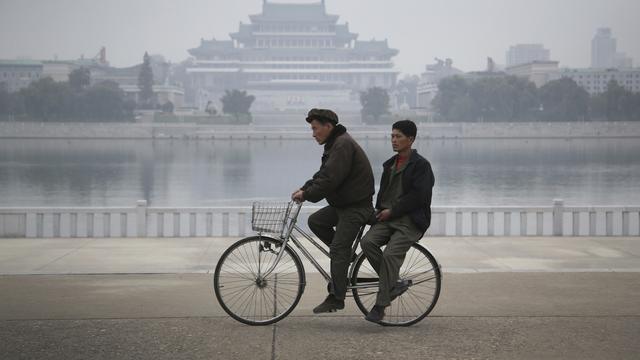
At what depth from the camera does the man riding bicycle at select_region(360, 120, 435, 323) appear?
203 inches

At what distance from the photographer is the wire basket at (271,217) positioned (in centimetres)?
522

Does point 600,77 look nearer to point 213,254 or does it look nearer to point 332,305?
point 213,254

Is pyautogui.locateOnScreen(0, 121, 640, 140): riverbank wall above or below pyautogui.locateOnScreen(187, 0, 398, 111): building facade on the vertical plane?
below

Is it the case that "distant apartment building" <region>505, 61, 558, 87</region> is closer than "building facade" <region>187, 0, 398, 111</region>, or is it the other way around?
"distant apartment building" <region>505, 61, 558, 87</region>

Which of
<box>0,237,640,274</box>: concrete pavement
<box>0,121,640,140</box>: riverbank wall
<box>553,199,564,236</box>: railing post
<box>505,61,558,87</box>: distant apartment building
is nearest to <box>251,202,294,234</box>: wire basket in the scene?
<box>0,237,640,274</box>: concrete pavement

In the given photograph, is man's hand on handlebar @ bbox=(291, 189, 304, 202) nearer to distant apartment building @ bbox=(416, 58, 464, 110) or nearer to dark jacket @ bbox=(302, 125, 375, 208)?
dark jacket @ bbox=(302, 125, 375, 208)

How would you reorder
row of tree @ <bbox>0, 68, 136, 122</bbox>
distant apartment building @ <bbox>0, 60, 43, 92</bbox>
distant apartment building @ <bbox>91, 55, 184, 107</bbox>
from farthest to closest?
1. distant apartment building @ <bbox>0, 60, 43, 92</bbox>
2. distant apartment building @ <bbox>91, 55, 184, 107</bbox>
3. row of tree @ <bbox>0, 68, 136, 122</bbox>

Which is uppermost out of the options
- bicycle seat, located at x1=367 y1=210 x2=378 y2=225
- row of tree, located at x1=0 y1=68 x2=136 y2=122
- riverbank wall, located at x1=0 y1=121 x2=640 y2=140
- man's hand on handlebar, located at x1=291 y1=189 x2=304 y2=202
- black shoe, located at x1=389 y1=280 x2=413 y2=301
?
row of tree, located at x1=0 y1=68 x2=136 y2=122

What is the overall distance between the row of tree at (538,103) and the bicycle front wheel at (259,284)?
89.1 m

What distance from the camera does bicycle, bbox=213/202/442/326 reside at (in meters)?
5.23

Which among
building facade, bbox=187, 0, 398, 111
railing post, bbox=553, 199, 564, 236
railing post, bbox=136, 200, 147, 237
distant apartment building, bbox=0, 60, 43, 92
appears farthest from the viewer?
building facade, bbox=187, 0, 398, 111

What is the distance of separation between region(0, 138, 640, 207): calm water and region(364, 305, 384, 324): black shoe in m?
26.5

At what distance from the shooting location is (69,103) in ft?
295

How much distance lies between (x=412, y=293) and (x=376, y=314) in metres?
0.39
